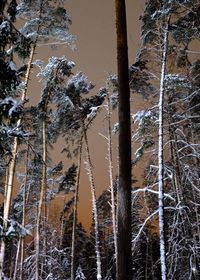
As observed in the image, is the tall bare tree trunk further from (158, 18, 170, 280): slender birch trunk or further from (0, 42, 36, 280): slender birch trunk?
(158, 18, 170, 280): slender birch trunk

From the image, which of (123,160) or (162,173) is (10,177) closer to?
(162,173)

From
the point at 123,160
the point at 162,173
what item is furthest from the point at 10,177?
the point at 123,160

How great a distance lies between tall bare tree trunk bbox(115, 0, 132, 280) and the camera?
7.14 metres

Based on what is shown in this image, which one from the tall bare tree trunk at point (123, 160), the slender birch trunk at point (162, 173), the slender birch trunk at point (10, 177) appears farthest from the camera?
the slender birch trunk at point (10, 177)

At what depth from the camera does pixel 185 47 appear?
1396 cm

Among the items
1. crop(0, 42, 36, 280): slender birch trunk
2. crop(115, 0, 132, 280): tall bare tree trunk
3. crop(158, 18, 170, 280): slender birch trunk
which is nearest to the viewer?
crop(115, 0, 132, 280): tall bare tree trunk

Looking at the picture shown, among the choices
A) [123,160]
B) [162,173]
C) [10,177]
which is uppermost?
[10,177]

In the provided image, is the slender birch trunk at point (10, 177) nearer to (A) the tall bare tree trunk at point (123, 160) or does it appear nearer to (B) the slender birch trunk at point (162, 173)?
(A) the tall bare tree trunk at point (123, 160)

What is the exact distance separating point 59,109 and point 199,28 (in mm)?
8961

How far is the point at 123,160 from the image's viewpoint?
7617mm

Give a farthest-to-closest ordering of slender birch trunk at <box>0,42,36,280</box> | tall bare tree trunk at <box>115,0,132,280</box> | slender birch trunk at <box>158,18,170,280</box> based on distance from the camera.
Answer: slender birch trunk at <box>0,42,36,280</box> < slender birch trunk at <box>158,18,170,280</box> < tall bare tree trunk at <box>115,0,132,280</box>

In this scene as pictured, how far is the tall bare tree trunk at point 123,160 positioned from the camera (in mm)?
7137

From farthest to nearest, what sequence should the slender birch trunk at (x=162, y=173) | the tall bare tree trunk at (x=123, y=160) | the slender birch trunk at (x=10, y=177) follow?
1. the slender birch trunk at (x=10, y=177)
2. the slender birch trunk at (x=162, y=173)
3. the tall bare tree trunk at (x=123, y=160)

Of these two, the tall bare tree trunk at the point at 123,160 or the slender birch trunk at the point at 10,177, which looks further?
the slender birch trunk at the point at 10,177
